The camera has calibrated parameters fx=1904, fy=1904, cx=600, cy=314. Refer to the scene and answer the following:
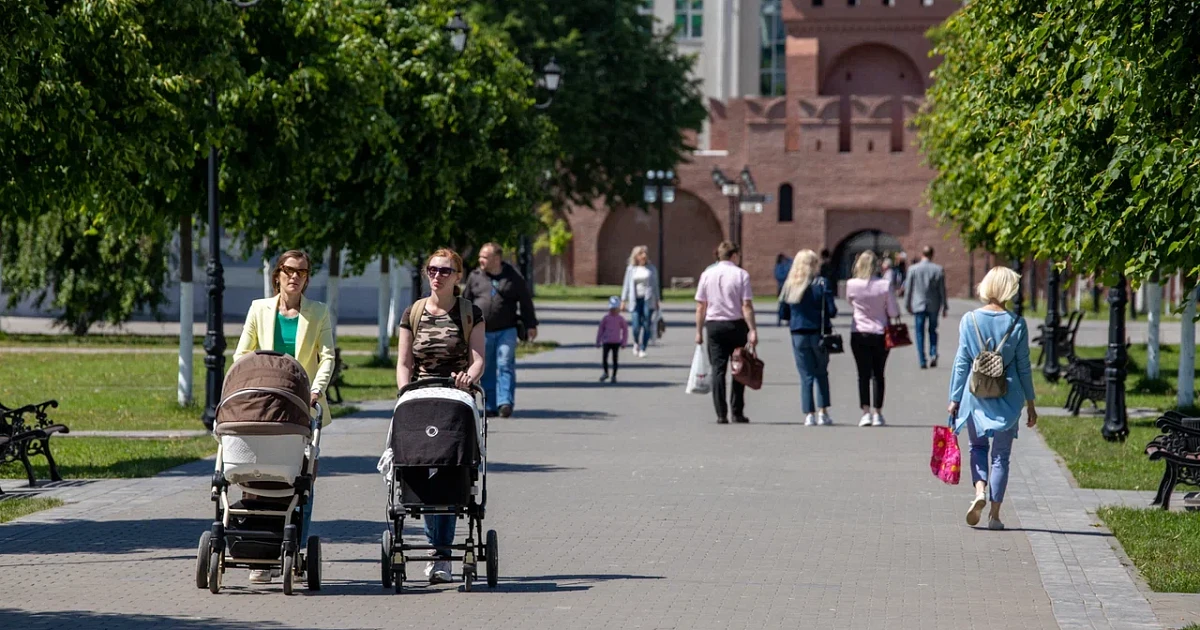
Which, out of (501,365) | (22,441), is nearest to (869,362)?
(501,365)

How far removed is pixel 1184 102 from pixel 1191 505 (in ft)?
10.2

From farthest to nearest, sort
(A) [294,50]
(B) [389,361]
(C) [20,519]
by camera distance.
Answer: (B) [389,361]
(A) [294,50]
(C) [20,519]

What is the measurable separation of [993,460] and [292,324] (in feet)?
14.5

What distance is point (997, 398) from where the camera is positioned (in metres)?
11.5

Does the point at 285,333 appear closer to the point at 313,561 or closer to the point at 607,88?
the point at 313,561

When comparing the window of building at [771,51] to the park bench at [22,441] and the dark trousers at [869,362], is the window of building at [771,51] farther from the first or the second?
the park bench at [22,441]

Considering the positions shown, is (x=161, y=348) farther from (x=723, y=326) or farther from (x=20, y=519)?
(x=20, y=519)

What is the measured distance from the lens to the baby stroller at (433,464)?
8.71 metres

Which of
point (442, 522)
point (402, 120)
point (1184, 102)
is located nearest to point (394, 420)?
point (442, 522)

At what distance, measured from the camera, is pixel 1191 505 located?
1223 centimetres

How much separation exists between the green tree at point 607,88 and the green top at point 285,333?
31.4 metres

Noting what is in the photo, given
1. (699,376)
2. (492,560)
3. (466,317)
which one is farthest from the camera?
(699,376)

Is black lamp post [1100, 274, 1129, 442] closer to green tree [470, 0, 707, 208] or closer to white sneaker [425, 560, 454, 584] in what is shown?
white sneaker [425, 560, 454, 584]

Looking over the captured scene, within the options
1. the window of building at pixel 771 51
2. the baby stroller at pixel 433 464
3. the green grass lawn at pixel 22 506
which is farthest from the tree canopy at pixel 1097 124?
the window of building at pixel 771 51
